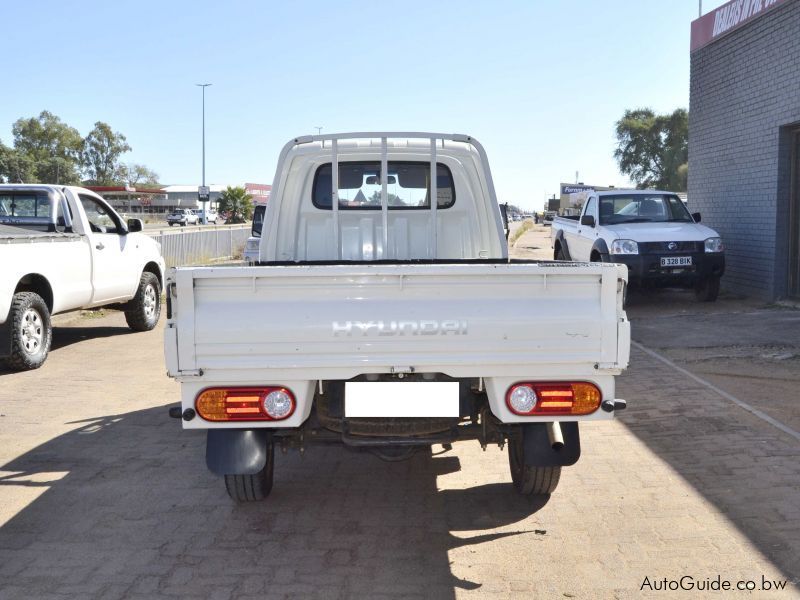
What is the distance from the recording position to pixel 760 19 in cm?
1309

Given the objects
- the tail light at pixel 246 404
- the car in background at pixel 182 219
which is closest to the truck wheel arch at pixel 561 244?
the tail light at pixel 246 404

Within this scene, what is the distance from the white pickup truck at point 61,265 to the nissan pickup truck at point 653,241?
6.58 meters

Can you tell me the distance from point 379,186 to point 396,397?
2.68 meters

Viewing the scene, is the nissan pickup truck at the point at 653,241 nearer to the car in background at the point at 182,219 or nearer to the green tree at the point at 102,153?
the car in background at the point at 182,219

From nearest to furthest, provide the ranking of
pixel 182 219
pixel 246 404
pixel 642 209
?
1. pixel 246 404
2. pixel 642 209
3. pixel 182 219

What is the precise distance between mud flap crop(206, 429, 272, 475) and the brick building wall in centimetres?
1047

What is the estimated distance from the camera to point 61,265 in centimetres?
907

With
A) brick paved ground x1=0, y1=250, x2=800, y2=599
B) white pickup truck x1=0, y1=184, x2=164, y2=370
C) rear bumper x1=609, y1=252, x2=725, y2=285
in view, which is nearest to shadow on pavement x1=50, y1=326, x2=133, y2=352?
white pickup truck x1=0, y1=184, x2=164, y2=370

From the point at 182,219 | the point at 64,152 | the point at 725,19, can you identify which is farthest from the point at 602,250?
the point at 64,152

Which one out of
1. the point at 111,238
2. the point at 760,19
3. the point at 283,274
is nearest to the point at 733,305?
the point at 760,19

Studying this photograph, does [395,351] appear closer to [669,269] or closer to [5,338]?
[5,338]

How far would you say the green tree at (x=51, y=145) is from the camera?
90812 millimetres

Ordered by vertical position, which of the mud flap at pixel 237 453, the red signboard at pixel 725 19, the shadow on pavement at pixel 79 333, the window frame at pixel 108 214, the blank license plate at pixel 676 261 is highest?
the red signboard at pixel 725 19

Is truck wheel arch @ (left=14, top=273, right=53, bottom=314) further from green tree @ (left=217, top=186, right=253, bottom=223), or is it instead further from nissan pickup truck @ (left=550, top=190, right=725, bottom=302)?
green tree @ (left=217, top=186, right=253, bottom=223)
